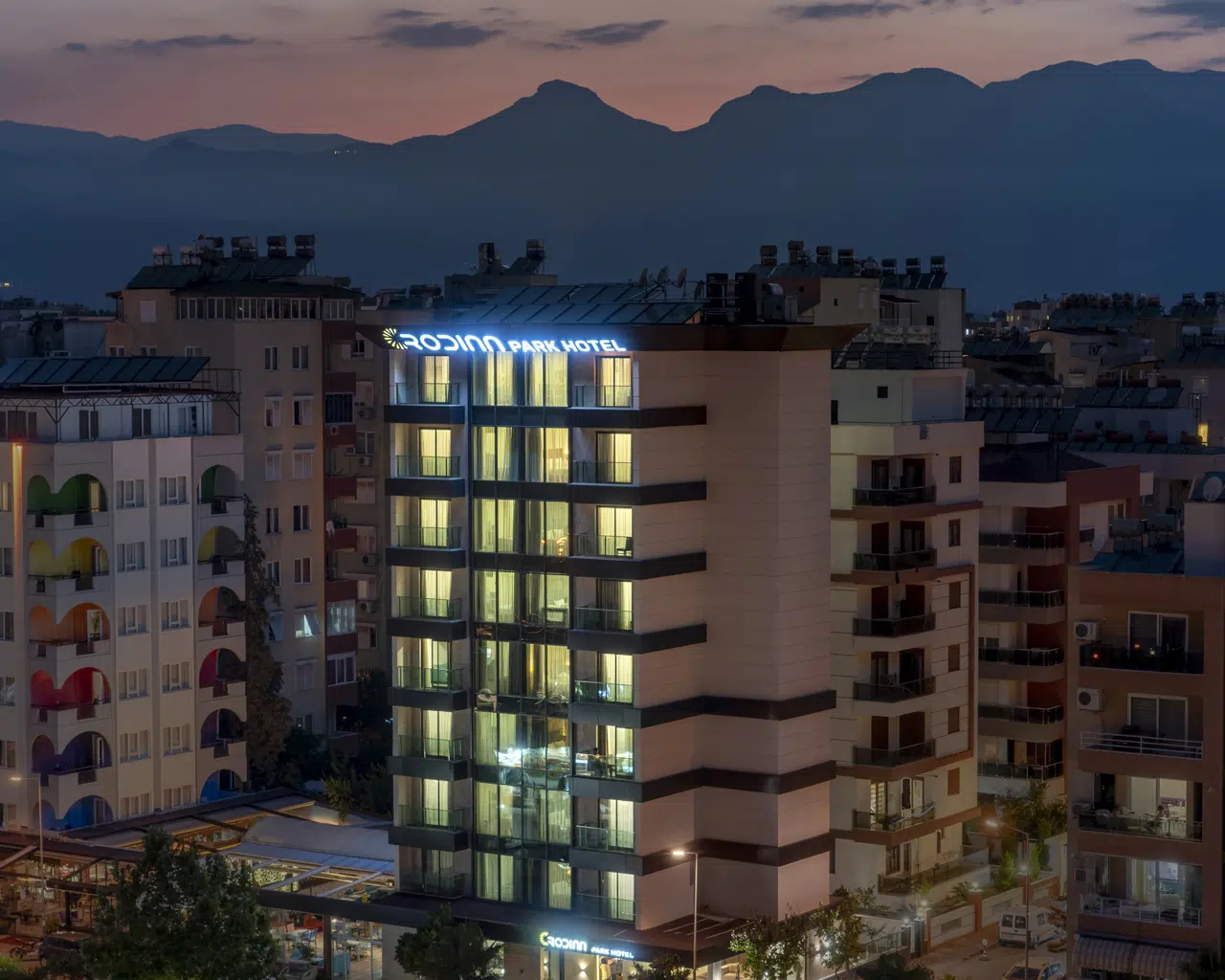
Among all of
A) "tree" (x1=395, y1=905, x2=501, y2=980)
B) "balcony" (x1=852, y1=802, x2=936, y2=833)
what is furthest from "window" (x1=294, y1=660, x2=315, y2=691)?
"tree" (x1=395, y1=905, x2=501, y2=980)

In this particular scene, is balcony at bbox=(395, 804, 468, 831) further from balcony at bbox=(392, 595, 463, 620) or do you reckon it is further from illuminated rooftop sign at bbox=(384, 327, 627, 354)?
illuminated rooftop sign at bbox=(384, 327, 627, 354)

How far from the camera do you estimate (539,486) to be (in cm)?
6925

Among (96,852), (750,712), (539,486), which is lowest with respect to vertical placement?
(96,852)

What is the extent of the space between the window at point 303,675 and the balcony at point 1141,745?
53737 millimetres

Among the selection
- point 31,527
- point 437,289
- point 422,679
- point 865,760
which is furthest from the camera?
point 437,289

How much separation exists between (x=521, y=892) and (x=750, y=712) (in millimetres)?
8483

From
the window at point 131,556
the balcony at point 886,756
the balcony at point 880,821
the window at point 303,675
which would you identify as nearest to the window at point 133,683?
the window at point 131,556

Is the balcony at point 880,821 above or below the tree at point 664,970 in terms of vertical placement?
above

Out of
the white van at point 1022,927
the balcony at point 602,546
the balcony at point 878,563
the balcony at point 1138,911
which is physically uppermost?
the balcony at point 602,546

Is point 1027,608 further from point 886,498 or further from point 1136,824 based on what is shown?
point 1136,824

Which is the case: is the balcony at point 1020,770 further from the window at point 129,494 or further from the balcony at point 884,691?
the window at point 129,494

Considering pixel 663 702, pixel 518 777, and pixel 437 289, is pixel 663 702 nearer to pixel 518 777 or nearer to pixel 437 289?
pixel 518 777

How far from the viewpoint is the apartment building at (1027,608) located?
87.9 m

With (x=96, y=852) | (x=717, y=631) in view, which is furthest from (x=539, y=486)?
(x=96, y=852)
